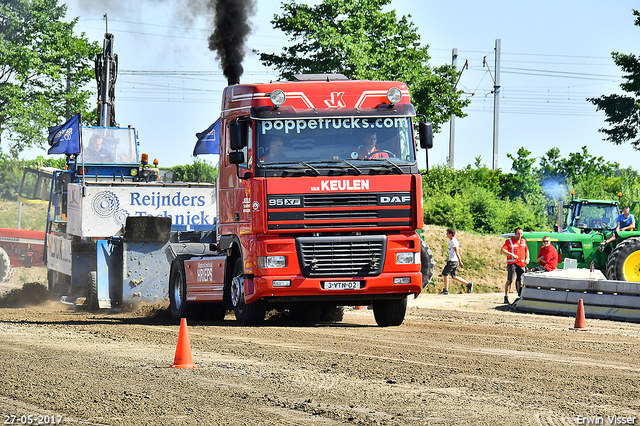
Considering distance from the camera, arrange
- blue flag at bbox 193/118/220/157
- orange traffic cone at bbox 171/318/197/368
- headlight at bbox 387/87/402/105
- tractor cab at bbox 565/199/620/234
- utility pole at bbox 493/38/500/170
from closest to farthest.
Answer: orange traffic cone at bbox 171/318/197/368 < headlight at bbox 387/87/402/105 < blue flag at bbox 193/118/220/157 < tractor cab at bbox 565/199/620/234 < utility pole at bbox 493/38/500/170

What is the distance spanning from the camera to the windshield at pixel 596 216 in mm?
25406

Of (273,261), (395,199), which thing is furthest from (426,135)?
(273,261)

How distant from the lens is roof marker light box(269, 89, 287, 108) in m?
13.7

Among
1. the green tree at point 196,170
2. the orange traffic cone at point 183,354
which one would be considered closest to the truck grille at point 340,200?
the orange traffic cone at point 183,354

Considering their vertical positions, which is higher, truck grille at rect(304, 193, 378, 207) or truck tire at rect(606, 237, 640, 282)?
truck grille at rect(304, 193, 378, 207)

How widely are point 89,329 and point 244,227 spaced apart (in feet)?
9.92

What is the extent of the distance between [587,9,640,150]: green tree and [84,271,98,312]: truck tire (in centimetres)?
3066

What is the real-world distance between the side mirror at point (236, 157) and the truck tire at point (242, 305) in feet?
5.58

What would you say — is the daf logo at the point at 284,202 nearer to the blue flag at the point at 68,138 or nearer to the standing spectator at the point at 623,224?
the blue flag at the point at 68,138

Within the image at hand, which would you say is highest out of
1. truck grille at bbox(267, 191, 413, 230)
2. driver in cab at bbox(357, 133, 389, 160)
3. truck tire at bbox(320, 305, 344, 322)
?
driver in cab at bbox(357, 133, 389, 160)

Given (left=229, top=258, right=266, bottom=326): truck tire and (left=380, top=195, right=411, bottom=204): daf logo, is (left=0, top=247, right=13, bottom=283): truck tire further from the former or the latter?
(left=380, top=195, right=411, bottom=204): daf logo

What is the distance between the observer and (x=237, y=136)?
1366cm

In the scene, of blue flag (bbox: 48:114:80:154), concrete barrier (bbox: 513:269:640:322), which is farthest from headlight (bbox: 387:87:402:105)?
blue flag (bbox: 48:114:80:154)

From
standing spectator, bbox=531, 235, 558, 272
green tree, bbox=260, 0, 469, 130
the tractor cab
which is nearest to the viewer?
standing spectator, bbox=531, 235, 558, 272
